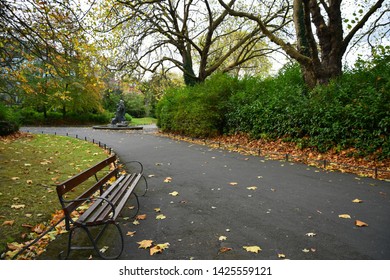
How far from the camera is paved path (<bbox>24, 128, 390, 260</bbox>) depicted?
136 inches

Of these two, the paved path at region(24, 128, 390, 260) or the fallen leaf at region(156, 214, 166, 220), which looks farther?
the fallen leaf at region(156, 214, 166, 220)

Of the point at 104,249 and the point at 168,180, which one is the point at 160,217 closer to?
the point at 104,249

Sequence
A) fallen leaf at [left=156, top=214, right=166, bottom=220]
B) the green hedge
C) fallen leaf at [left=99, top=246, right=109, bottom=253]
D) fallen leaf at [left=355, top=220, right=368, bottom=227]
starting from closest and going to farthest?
fallen leaf at [left=99, top=246, right=109, bottom=253] → fallen leaf at [left=355, top=220, right=368, bottom=227] → fallen leaf at [left=156, top=214, right=166, bottom=220] → the green hedge

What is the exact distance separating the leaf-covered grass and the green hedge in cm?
631

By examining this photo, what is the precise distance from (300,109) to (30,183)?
343 inches

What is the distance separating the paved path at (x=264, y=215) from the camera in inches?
136

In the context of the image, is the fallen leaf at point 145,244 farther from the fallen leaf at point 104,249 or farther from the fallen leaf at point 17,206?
the fallen leaf at point 17,206

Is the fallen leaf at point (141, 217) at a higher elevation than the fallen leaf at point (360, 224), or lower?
lower

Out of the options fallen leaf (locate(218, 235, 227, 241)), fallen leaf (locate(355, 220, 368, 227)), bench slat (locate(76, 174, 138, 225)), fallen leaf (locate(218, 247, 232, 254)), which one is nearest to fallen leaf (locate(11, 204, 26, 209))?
bench slat (locate(76, 174, 138, 225))

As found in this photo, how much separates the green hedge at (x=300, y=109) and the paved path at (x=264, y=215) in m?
1.77

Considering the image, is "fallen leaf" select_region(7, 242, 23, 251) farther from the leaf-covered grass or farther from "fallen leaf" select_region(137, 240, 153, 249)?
"fallen leaf" select_region(137, 240, 153, 249)

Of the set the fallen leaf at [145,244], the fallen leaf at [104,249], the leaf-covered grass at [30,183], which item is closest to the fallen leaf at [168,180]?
the leaf-covered grass at [30,183]

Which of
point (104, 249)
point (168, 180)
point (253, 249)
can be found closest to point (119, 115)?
point (168, 180)

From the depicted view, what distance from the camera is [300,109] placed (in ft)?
33.1
